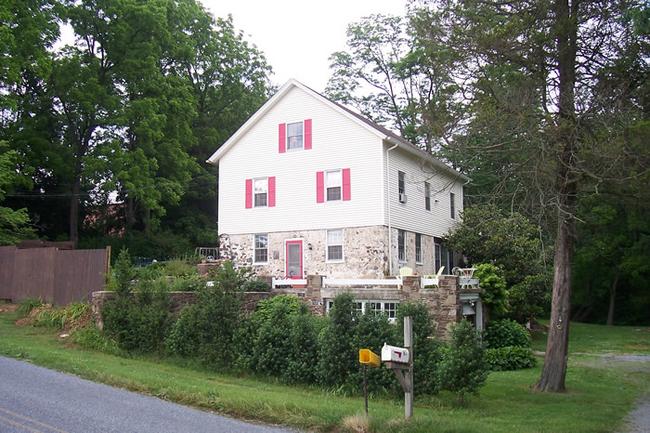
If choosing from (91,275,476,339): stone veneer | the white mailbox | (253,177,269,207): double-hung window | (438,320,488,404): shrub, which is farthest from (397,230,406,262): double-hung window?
the white mailbox

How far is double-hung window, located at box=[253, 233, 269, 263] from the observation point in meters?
27.5

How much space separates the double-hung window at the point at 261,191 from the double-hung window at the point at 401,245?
5.56m

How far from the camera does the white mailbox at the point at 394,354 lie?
31.7 feet

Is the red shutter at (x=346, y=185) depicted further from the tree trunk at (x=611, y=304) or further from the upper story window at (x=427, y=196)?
the tree trunk at (x=611, y=304)

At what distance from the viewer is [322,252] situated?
2616 cm

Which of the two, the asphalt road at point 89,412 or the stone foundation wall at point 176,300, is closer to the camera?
the asphalt road at point 89,412

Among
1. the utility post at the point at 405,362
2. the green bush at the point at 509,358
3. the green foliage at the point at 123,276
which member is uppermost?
the green foliage at the point at 123,276

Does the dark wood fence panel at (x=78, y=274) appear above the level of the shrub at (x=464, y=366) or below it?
above

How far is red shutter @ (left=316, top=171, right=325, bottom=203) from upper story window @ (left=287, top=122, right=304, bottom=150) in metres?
1.51

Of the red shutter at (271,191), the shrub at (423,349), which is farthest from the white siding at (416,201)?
the shrub at (423,349)

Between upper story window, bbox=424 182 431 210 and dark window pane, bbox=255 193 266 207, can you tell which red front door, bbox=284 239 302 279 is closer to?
dark window pane, bbox=255 193 266 207

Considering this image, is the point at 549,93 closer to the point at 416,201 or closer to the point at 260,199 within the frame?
the point at 416,201

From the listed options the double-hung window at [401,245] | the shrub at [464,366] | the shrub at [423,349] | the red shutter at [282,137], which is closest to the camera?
the shrub at [464,366]

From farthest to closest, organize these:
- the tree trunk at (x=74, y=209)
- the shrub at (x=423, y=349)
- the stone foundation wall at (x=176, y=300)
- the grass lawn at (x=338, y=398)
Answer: the tree trunk at (x=74, y=209), the stone foundation wall at (x=176, y=300), the shrub at (x=423, y=349), the grass lawn at (x=338, y=398)
